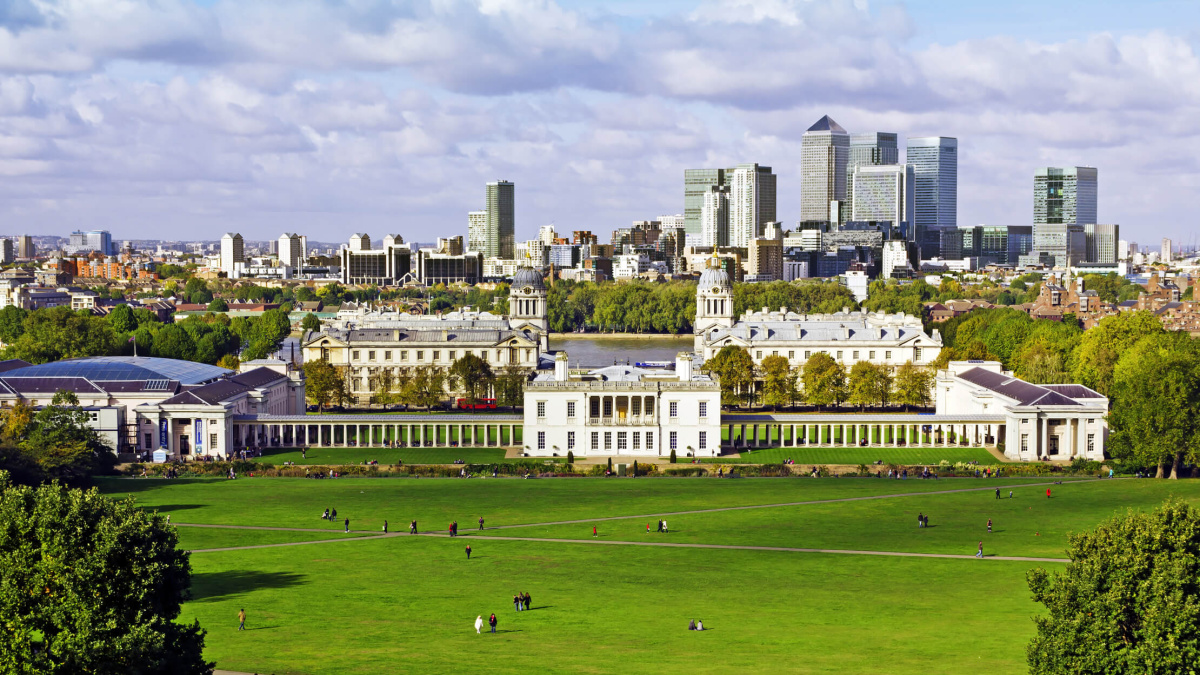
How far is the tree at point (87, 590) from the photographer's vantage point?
3925cm

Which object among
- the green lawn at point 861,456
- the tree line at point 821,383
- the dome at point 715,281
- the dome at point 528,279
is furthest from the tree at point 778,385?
the dome at point 528,279

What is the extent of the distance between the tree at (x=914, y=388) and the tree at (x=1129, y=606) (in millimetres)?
81316

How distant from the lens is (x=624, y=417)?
105438mm

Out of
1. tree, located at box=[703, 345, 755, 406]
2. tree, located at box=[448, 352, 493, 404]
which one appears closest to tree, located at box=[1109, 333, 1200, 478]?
tree, located at box=[703, 345, 755, 406]

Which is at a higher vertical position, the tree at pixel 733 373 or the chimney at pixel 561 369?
the chimney at pixel 561 369

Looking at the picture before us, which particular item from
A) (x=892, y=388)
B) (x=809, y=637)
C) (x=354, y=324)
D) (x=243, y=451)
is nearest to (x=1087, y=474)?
(x=892, y=388)

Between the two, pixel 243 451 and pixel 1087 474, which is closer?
pixel 1087 474

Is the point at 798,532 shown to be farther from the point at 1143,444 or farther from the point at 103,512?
A: the point at 103,512

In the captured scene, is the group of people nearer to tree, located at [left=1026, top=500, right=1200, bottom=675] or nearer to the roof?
tree, located at [left=1026, top=500, right=1200, bottom=675]

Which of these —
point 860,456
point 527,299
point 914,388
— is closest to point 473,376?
point 914,388

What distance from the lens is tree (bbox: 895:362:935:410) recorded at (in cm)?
12675

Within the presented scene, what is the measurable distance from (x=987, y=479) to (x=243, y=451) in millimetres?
49344

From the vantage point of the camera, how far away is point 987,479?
91.8m

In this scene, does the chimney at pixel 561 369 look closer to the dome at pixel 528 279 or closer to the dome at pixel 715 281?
the dome at pixel 528 279
